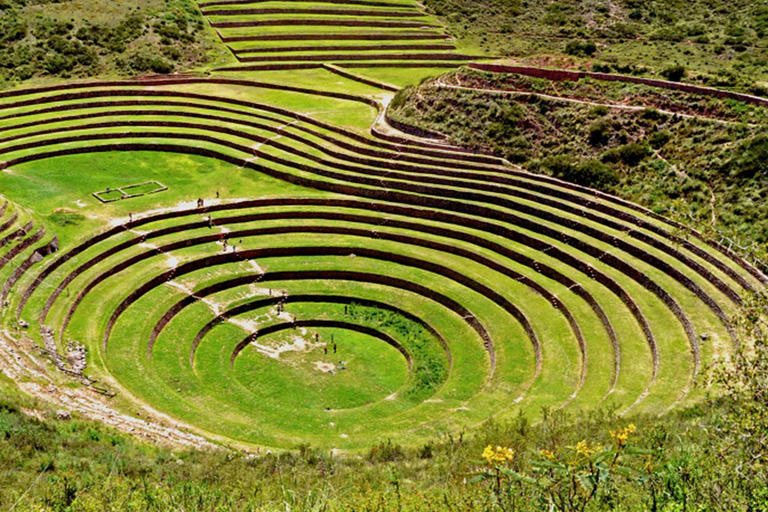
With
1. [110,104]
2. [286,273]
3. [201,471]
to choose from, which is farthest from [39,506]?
[110,104]

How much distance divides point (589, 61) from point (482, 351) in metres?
29.7

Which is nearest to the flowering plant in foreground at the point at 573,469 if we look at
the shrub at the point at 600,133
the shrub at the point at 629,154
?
the shrub at the point at 629,154

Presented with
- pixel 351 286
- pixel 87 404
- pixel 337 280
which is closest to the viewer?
pixel 87 404

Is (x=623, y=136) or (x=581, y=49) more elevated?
(x=581, y=49)

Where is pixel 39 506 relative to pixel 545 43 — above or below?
below

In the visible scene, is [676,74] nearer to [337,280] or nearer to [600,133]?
[600,133]

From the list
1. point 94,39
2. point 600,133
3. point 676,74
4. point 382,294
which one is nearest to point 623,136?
point 600,133

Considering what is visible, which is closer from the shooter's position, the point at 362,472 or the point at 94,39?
the point at 362,472

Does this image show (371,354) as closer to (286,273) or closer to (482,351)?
(482,351)

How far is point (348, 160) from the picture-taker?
4741cm

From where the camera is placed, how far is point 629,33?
75688 mm

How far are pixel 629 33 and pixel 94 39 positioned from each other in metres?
Answer: 57.0

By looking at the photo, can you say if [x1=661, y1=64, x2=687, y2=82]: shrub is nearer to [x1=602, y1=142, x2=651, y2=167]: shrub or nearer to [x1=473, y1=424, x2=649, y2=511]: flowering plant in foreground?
Result: [x1=602, y1=142, x2=651, y2=167]: shrub

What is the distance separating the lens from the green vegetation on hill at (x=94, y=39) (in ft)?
204
